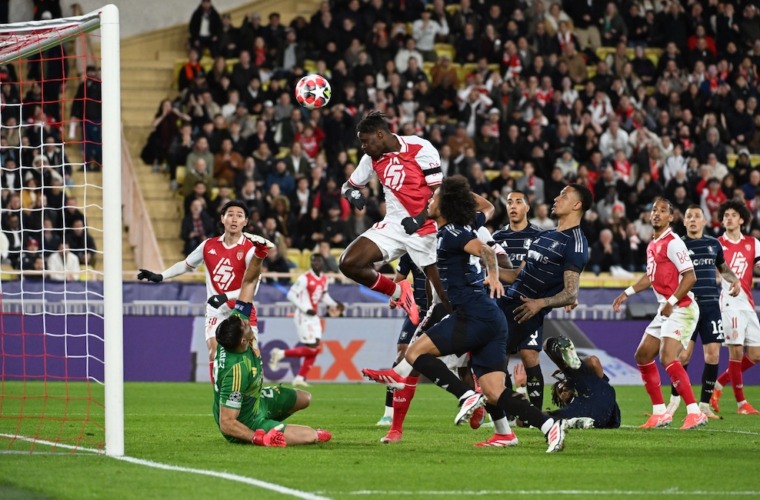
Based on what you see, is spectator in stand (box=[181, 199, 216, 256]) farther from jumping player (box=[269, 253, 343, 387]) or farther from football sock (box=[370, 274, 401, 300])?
football sock (box=[370, 274, 401, 300])

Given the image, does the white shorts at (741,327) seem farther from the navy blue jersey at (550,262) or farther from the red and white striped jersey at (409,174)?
the red and white striped jersey at (409,174)

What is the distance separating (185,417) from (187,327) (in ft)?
24.3

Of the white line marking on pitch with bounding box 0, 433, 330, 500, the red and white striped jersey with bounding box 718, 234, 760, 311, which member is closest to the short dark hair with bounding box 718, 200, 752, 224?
the red and white striped jersey with bounding box 718, 234, 760, 311

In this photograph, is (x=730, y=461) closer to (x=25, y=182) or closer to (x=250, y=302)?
(x=250, y=302)

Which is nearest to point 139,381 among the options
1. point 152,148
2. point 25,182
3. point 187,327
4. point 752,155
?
point 187,327

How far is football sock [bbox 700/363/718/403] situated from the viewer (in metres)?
14.8

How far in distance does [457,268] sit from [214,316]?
3.89 meters

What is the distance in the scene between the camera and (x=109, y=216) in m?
9.11

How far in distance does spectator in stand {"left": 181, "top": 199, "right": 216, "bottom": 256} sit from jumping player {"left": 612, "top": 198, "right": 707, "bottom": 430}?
37.8 feet

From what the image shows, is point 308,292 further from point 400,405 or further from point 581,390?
point 400,405

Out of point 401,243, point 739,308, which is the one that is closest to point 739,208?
point 739,308

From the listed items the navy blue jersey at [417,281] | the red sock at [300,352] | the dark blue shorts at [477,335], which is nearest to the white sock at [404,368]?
the dark blue shorts at [477,335]

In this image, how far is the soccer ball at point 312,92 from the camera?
13562mm

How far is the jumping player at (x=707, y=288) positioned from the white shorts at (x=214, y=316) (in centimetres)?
531
